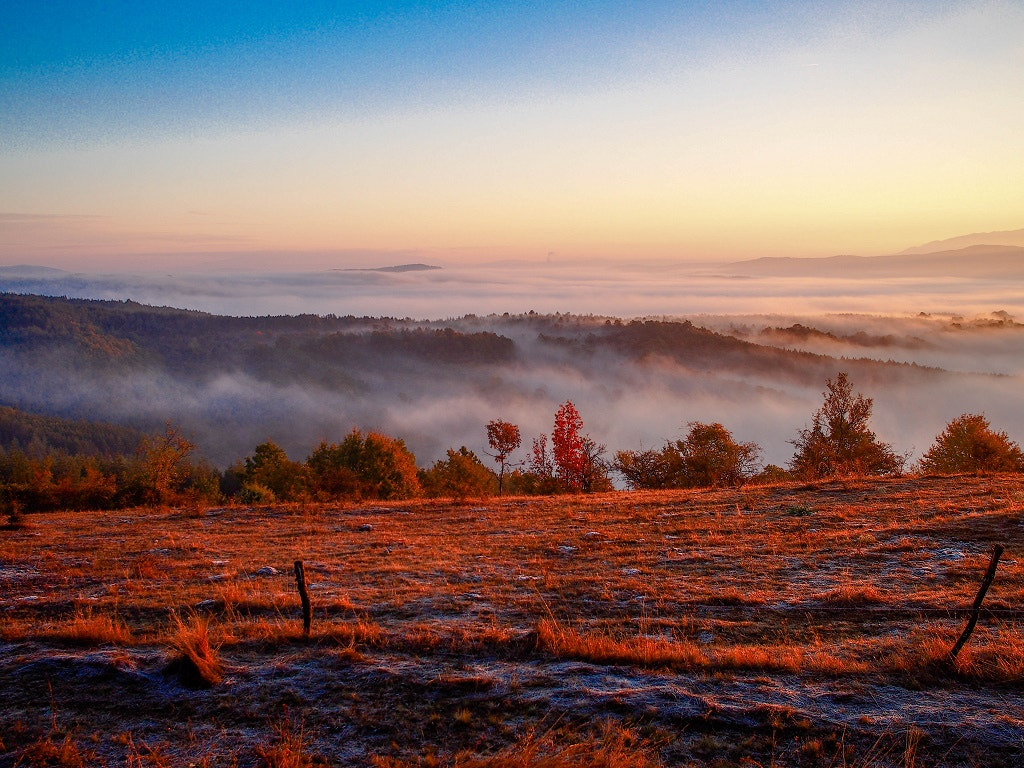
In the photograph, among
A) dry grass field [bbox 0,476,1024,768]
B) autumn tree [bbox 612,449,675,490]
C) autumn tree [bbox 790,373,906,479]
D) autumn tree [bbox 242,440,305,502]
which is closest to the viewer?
dry grass field [bbox 0,476,1024,768]

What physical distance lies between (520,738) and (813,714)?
2.61 metres

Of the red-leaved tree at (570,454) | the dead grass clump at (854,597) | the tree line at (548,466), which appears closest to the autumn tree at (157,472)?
the tree line at (548,466)

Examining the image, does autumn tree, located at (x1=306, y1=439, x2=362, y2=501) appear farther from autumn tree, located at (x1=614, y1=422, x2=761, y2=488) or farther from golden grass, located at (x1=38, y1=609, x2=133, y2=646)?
autumn tree, located at (x1=614, y1=422, x2=761, y2=488)

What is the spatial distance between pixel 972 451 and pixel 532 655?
49513 millimetres

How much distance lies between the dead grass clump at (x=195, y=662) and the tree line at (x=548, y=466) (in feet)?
79.1

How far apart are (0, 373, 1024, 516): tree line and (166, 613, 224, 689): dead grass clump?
949 inches

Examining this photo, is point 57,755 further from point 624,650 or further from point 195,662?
point 624,650

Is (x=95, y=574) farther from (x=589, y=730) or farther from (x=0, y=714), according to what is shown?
(x=589, y=730)

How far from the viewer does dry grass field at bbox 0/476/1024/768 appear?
16.5 ft

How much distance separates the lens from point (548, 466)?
211 ft

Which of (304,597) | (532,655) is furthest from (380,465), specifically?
(532,655)

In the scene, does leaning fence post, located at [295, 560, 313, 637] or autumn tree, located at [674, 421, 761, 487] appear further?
autumn tree, located at [674, 421, 761, 487]

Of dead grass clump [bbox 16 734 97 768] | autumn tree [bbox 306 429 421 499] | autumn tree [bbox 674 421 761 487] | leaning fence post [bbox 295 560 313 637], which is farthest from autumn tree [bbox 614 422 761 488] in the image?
dead grass clump [bbox 16 734 97 768]

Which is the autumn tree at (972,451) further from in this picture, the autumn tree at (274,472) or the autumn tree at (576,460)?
the autumn tree at (274,472)
